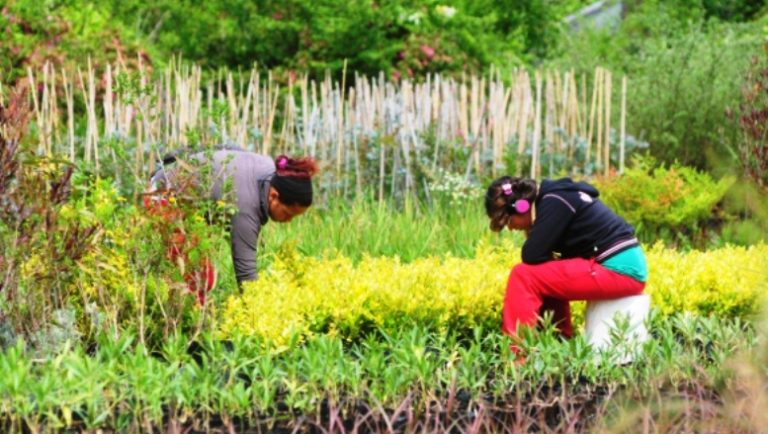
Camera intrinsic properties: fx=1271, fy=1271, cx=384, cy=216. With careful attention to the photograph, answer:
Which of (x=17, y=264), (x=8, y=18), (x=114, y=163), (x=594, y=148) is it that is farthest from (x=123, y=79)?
(x=8, y=18)

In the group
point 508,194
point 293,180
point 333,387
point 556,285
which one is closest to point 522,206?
point 508,194

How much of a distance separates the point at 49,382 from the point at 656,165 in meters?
7.92

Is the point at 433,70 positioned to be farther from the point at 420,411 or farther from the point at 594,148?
the point at 420,411

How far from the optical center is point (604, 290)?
5.89 m

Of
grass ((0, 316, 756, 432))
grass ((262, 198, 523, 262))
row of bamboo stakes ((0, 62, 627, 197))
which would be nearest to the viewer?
grass ((0, 316, 756, 432))

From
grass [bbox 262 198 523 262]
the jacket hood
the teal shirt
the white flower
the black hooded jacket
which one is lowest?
grass [bbox 262 198 523 262]

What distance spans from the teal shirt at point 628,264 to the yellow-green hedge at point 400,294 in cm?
39

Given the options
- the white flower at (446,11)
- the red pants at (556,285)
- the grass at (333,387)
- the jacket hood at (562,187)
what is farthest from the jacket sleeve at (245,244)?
the white flower at (446,11)

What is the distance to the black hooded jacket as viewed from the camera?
5836 millimetres

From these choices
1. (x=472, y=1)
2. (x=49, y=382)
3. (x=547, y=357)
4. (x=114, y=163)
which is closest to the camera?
(x=49, y=382)

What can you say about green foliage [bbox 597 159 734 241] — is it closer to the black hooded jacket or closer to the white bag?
the white bag

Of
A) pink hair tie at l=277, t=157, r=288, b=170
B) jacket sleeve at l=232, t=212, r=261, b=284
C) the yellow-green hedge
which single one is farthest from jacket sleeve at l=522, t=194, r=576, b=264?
jacket sleeve at l=232, t=212, r=261, b=284

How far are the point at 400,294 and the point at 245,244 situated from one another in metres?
0.79

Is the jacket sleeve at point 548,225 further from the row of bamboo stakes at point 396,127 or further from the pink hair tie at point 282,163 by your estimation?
the row of bamboo stakes at point 396,127
